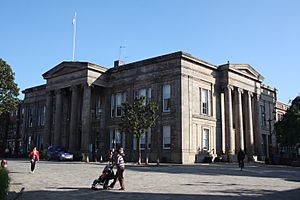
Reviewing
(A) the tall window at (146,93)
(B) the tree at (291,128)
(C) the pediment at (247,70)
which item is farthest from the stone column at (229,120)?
(A) the tall window at (146,93)

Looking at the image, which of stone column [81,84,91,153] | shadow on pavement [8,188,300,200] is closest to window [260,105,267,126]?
stone column [81,84,91,153]

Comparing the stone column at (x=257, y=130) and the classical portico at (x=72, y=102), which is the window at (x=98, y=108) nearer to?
the classical portico at (x=72, y=102)

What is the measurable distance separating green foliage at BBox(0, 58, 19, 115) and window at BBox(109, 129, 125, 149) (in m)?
12.9

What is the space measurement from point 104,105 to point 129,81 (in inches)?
224

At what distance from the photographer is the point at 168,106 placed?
4291cm

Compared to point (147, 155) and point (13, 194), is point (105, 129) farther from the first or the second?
point (13, 194)

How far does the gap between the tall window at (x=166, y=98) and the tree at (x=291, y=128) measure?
557 inches

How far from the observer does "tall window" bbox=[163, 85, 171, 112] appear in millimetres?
42875

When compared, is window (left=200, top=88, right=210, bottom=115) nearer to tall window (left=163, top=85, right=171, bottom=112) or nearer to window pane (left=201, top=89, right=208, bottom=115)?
window pane (left=201, top=89, right=208, bottom=115)

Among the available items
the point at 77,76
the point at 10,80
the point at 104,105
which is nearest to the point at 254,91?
the point at 104,105

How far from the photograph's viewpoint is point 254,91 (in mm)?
51906

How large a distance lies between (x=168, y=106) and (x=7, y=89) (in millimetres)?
19200

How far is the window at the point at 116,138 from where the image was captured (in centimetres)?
4731

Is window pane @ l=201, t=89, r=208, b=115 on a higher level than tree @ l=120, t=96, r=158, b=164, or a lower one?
higher
